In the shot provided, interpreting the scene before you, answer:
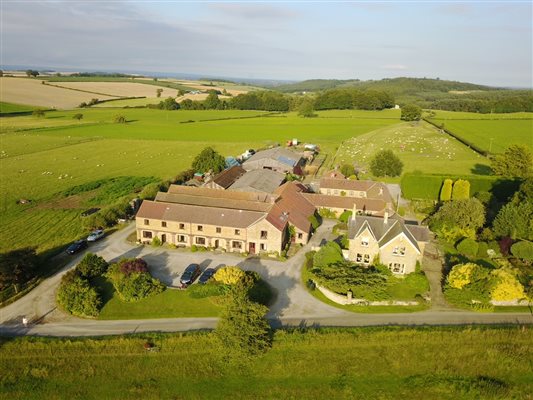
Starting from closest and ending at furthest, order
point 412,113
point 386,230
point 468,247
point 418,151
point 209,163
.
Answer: point 386,230 → point 468,247 → point 209,163 → point 418,151 → point 412,113

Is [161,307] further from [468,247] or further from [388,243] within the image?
[468,247]

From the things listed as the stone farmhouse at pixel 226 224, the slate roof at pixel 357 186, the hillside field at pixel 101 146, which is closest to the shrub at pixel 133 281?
the stone farmhouse at pixel 226 224

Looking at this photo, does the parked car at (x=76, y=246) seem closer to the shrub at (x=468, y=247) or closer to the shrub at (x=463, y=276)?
the shrub at (x=463, y=276)

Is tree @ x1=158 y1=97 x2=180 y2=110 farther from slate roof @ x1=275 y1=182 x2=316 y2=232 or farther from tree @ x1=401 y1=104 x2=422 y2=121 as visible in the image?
slate roof @ x1=275 y1=182 x2=316 y2=232

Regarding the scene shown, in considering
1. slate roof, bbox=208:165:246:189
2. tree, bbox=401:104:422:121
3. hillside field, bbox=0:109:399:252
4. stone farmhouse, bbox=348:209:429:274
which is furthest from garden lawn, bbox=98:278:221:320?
tree, bbox=401:104:422:121

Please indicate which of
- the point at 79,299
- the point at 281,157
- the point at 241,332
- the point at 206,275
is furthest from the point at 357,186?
the point at 79,299

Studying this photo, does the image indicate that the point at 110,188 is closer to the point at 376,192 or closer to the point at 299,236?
the point at 299,236
